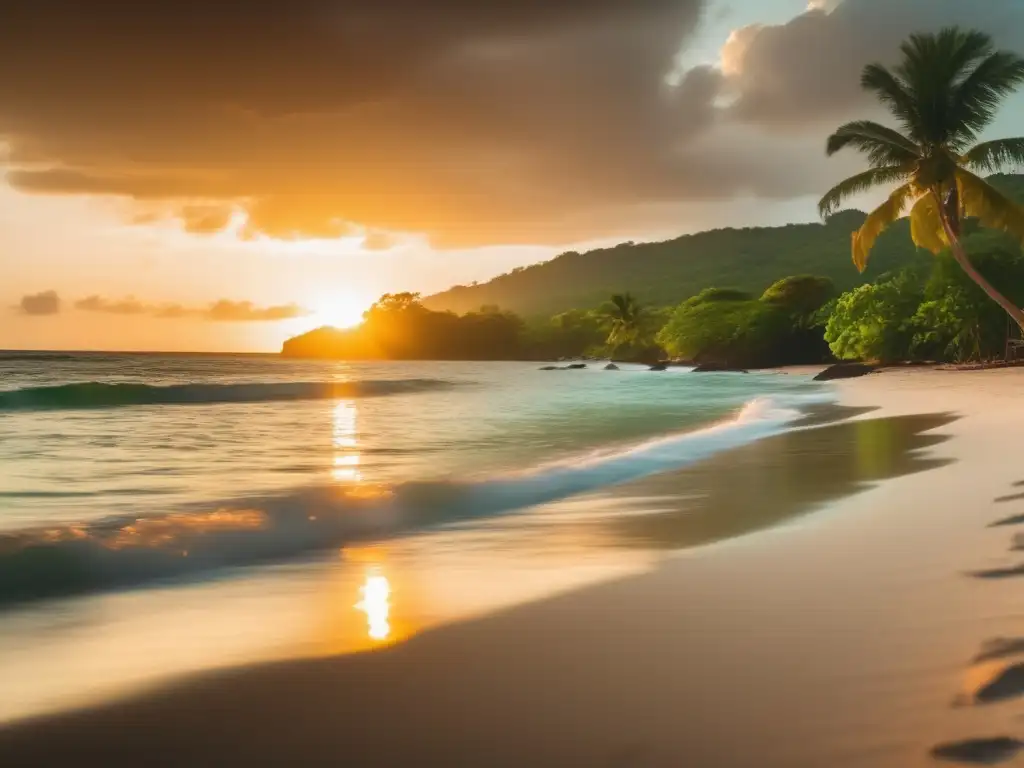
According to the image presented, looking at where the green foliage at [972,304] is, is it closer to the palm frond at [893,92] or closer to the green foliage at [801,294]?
the palm frond at [893,92]

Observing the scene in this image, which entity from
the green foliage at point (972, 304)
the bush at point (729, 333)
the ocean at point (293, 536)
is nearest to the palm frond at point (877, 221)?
the ocean at point (293, 536)

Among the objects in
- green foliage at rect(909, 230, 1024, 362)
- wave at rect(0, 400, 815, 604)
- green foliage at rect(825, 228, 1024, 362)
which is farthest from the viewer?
green foliage at rect(825, 228, 1024, 362)

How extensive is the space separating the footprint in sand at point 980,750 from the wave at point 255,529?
510 centimetres

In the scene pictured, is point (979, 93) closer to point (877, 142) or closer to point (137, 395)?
point (877, 142)

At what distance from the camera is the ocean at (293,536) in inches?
180

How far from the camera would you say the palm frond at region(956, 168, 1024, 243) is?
27047 mm

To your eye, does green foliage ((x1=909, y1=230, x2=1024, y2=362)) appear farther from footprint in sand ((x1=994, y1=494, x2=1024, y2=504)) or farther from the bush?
footprint in sand ((x1=994, y1=494, x2=1024, y2=504))

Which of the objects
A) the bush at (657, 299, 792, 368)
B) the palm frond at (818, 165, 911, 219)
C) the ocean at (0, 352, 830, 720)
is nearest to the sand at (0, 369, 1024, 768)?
the ocean at (0, 352, 830, 720)

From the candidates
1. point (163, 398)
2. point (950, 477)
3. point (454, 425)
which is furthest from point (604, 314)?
point (950, 477)

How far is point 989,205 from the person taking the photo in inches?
1081

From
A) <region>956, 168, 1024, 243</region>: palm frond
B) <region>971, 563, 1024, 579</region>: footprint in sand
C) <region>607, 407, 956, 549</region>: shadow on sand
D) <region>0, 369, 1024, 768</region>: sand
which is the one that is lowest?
<region>607, 407, 956, 549</region>: shadow on sand

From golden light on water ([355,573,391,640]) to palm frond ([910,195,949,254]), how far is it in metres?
29.9

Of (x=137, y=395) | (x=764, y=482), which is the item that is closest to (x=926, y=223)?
Answer: (x=764, y=482)

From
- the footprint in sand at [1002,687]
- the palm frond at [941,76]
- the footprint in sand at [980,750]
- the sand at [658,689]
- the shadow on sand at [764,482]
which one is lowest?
the shadow on sand at [764,482]
